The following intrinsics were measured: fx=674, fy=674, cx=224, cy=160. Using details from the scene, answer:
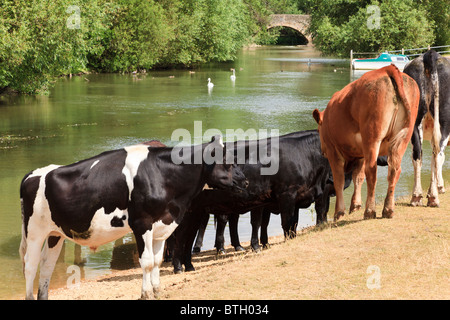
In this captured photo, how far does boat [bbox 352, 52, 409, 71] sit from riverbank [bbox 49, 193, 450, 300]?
44.7 metres

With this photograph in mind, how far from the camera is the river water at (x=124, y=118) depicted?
12734 millimetres

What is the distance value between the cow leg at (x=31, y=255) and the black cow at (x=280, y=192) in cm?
249

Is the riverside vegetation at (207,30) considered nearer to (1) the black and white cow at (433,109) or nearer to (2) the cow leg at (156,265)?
(1) the black and white cow at (433,109)

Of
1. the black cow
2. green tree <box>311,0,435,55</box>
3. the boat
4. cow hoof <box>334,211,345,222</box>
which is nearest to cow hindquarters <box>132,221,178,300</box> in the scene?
the black cow

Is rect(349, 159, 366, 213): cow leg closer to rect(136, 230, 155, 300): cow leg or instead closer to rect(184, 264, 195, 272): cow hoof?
rect(184, 264, 195, 272): cow hoof

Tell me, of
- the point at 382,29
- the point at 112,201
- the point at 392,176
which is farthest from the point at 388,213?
the point at 382,29

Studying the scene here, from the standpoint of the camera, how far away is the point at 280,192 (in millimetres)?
10898

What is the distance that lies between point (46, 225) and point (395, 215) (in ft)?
15.9

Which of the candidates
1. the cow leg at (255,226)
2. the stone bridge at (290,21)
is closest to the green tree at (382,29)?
the stone bridge at (290,21)

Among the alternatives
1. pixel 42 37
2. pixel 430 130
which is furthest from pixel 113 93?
pixel 430 130

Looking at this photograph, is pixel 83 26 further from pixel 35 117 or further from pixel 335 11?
pixel 335 11

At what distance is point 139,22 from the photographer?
186ft

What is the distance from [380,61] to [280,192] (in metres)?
46.0

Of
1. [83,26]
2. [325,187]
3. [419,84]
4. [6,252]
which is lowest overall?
[6,252]
